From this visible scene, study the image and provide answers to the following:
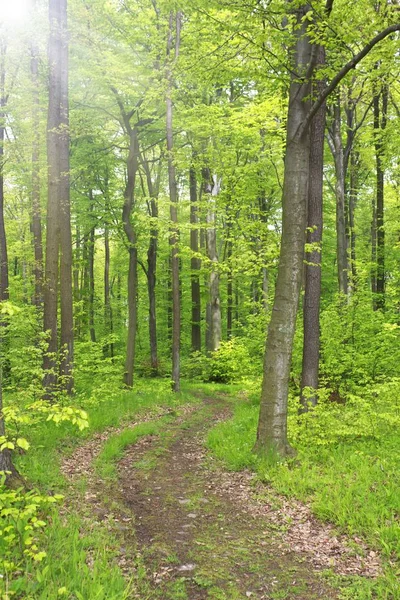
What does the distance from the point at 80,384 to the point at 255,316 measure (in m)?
6.46

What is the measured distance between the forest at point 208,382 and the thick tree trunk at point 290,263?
3cm

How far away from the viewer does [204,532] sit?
4.93 m

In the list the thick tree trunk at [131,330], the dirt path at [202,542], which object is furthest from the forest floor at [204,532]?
the thick tree trunk at [131,330]

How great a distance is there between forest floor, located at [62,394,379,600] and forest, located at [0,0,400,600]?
3cm

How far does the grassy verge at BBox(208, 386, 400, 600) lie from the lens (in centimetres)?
437

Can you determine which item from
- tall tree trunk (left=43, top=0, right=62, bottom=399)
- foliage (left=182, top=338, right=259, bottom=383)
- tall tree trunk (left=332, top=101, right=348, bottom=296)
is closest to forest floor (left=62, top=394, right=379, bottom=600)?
tall tree trunk (left=43, top=0, right=62, bottom=399)

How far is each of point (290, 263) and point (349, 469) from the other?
340 centimetres

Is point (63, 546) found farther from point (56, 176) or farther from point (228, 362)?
point (228, 362)

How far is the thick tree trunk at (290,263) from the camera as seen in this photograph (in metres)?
7.00

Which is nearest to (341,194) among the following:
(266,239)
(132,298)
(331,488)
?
(266,239)

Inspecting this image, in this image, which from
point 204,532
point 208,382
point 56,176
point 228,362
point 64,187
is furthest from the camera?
point 208,382

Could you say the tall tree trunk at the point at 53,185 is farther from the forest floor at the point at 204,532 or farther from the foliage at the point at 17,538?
the foliage at the point at 17,538

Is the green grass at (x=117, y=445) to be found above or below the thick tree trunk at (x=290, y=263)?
below

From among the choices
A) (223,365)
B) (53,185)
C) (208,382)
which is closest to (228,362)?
(223,365)
